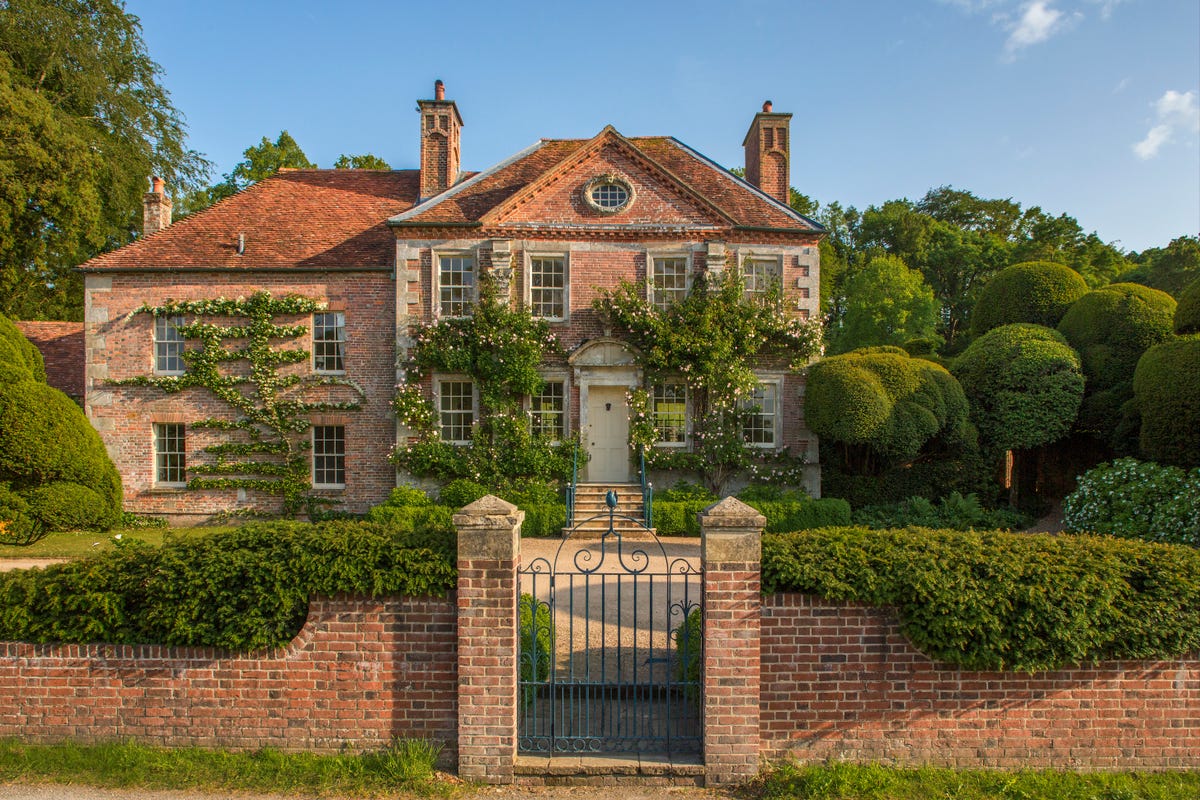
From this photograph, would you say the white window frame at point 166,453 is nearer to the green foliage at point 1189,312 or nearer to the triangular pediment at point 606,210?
the triangular pediment at point 606,210

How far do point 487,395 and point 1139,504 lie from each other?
514 inches

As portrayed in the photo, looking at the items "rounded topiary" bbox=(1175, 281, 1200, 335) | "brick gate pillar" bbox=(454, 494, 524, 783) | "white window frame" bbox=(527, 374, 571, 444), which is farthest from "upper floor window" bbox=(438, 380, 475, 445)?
"rounded topiary" bbox=(1175, 281, 1200, 335)

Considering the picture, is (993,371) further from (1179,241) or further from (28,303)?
(28,303)

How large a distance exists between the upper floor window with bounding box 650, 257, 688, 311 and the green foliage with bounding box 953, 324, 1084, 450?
7.37 m

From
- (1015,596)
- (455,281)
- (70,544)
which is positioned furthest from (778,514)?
(70,544)

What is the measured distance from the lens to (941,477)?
53.3 ft

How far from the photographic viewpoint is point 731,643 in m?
5.04

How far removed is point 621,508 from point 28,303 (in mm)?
27633

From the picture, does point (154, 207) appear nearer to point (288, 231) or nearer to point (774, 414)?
point (288, 231)

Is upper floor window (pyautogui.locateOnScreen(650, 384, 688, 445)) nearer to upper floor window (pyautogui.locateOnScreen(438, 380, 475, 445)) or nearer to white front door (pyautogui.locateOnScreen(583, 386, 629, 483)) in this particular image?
white front door (pyautogui.locateOnScreen(583, 386, 629, 483))

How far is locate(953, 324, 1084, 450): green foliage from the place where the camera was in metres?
15.1

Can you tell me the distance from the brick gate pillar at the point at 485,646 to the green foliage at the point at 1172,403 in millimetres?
12758

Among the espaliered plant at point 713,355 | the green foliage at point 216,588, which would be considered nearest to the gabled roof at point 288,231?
the espaliered plant at point 713,355

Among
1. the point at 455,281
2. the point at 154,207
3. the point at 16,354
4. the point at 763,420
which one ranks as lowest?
the point at 763,420
